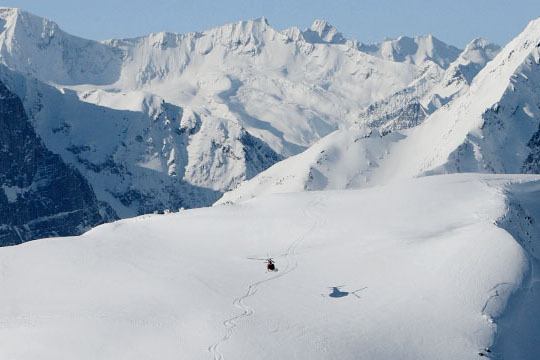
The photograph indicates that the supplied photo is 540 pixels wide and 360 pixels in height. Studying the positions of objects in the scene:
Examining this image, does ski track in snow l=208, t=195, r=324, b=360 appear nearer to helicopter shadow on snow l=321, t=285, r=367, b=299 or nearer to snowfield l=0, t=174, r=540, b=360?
snowfield l=0, t=174, r=540, b=360

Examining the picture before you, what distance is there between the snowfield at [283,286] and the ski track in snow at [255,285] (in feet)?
0.66

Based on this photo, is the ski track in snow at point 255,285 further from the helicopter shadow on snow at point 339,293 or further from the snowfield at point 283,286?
the helicopter shadow on snow at point 339,293

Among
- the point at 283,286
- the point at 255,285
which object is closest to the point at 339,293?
the point at 283,286

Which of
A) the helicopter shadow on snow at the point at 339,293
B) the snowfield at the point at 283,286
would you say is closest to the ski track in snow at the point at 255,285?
the snowfield at the point at 283,286

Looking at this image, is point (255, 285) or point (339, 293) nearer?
point (339, 293)

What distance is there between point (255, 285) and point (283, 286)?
9.29ft

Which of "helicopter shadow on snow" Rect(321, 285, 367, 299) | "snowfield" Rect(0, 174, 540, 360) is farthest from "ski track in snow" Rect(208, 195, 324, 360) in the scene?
"helicopter shadow on snow" Rect(321, 285, 367, 299)

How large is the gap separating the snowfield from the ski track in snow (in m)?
0.20

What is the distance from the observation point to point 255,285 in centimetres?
10512

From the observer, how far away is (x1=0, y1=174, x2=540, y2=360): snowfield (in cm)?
9000

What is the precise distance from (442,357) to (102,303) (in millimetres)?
32508

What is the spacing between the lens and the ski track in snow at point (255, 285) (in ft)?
285

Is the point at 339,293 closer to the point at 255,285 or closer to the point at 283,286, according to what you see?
the point at 283,286

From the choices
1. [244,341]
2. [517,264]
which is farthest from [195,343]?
[517,264]
